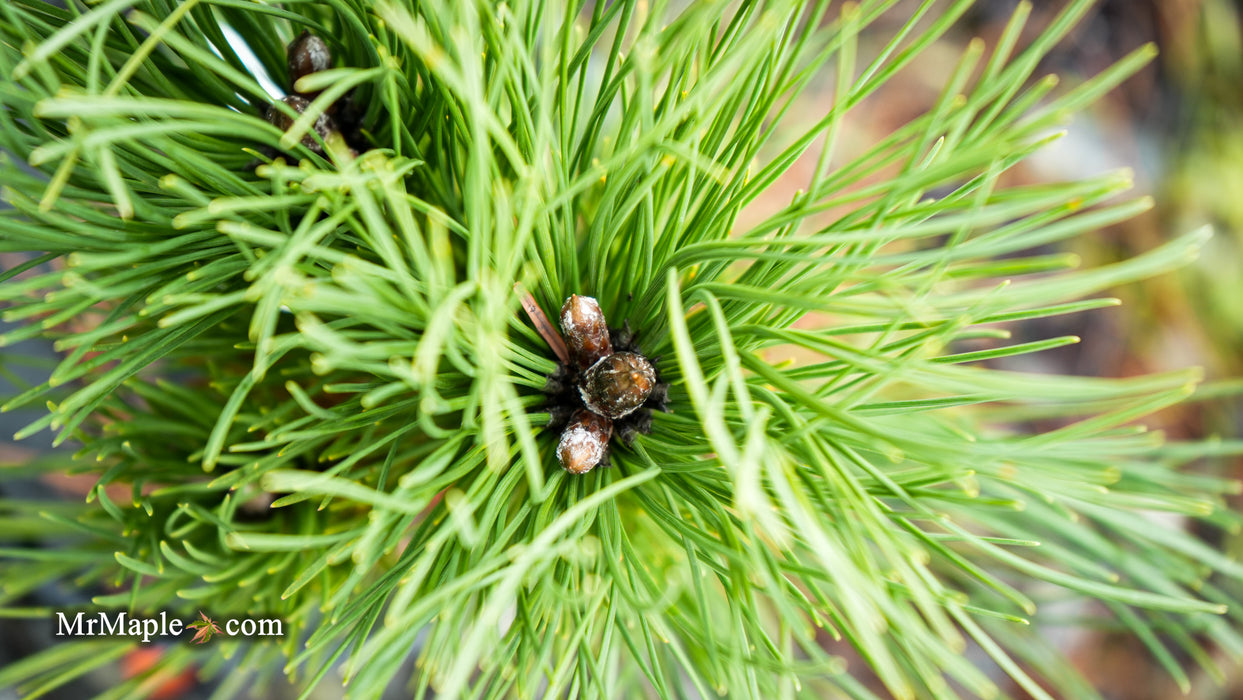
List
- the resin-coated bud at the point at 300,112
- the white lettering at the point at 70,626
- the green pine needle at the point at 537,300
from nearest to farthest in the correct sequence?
the green pine needle at the point at 537,300
the resin-coated bud at the point at 300,112
the white lettering at the point at 70,626

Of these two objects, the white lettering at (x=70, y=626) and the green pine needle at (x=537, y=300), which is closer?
the green pine needle at (x=537, y=300)

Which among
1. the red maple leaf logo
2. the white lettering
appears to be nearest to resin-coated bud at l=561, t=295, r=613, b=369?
the red maple leaf logo

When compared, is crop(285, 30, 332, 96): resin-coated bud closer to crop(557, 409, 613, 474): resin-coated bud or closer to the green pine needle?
the green pine needle

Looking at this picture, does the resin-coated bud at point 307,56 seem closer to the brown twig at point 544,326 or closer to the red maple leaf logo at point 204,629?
the brown twig at point 544,326

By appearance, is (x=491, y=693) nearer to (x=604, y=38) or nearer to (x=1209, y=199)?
(x=604, y=38)

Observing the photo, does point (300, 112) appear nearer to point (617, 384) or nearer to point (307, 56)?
point (307, 56)

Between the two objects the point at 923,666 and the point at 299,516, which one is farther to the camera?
the point at 299,516

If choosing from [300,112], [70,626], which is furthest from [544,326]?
[70,626]

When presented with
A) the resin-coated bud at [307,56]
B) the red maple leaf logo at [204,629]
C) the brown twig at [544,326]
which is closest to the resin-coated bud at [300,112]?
the resin-coated bud at [307,56]

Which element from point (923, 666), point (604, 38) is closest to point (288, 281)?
point (923, 666)
